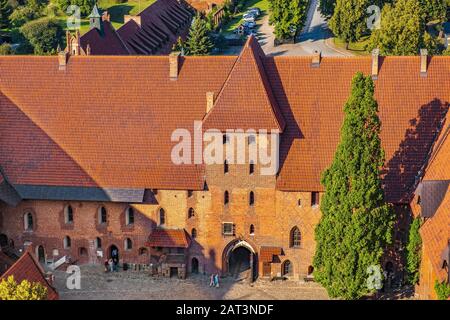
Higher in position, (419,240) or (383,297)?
(419,240)

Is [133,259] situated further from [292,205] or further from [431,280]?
[431,280]

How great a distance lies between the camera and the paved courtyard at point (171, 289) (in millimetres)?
67250

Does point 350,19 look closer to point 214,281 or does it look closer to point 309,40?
point 309,40

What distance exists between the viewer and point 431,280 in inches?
2357

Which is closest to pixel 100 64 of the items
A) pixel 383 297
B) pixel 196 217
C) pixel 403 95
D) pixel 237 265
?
pixel 196 217

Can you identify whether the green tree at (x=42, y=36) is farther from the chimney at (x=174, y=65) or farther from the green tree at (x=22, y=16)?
Result: the chimney at (x=174, y=65)

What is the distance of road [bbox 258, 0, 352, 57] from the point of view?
126m

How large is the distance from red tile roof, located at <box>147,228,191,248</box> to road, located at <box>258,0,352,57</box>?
57.1 metres

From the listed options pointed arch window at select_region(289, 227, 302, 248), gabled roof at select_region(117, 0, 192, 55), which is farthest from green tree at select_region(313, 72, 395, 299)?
gabled roof at select_region(117, 0, 192, 55)

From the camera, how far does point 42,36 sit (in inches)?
5251

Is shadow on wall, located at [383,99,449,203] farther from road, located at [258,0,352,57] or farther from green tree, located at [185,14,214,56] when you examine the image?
green tree, located at [185,14,214,56]

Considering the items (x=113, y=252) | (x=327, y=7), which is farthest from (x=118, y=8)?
(x=113, y=252)

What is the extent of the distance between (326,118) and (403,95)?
587 cm

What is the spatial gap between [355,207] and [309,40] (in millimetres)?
72997
